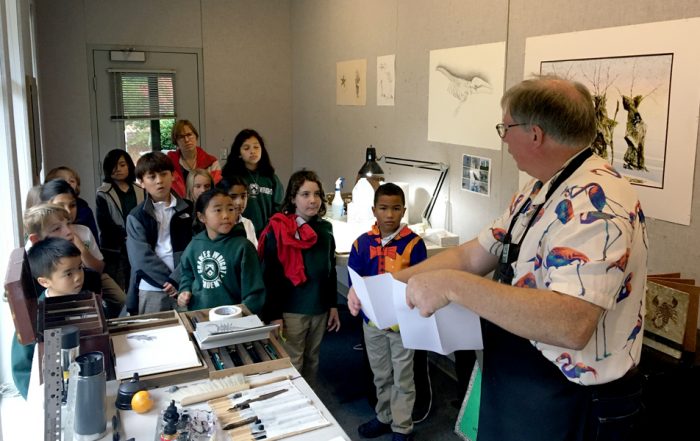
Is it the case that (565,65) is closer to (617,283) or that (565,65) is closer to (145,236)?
(617,283)

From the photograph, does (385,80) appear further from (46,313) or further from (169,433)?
(169,433)

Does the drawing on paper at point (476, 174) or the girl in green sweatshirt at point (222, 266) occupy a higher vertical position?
the drawing on paper at point (476, 174)

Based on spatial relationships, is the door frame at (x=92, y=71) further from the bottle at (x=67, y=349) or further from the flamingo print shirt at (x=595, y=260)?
the flamingo print shirt at (x=595, y=260)

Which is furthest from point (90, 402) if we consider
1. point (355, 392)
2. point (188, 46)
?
point (188, 46)

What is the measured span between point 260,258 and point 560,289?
1.84m

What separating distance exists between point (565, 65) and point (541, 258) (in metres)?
1.62

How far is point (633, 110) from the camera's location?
7.55ft

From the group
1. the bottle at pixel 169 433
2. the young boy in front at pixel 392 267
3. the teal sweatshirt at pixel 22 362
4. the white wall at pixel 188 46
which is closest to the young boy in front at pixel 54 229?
the teal sweatshirt at pixel 22 362

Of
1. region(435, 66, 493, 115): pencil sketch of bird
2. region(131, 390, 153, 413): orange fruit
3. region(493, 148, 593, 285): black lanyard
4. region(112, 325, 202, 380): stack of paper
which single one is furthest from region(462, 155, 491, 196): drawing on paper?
region(131, 390, 153, 413): orange fruit

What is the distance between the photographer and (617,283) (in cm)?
→ 119

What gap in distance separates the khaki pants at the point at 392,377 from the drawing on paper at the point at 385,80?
191cm

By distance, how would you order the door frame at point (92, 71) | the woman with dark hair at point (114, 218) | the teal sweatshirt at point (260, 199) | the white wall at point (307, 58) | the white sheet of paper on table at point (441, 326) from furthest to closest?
the door frame at point (92, 71)
the teal sweatshirt at point (260, 199)
the woman with dark hair at point (114, 218)
the white wall at point (307, 58)
the white sheet of paper on table at point (441, 326)

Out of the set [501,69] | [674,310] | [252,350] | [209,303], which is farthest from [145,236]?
[674,310]

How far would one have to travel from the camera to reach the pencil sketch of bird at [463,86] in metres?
3.20
